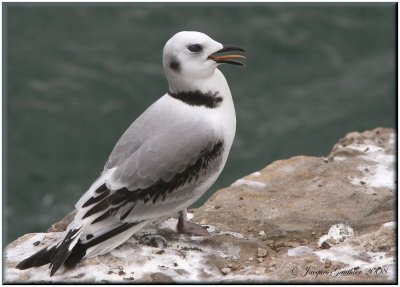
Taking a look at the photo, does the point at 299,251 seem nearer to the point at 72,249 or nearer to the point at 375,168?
the point at 72,249

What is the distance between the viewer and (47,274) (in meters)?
7.48

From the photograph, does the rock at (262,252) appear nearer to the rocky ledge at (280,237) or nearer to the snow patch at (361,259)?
the rocky ledge at (280,237)

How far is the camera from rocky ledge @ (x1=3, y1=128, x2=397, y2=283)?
7469 millimetres

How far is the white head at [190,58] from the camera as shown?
7836mm

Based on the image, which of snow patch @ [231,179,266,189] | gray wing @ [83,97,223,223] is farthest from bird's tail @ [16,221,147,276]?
snow patch @ [231,179,266,189]

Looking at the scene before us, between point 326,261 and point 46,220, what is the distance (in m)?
10.6

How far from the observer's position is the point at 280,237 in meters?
8.52

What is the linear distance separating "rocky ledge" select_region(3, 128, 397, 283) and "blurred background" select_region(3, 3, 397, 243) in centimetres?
709

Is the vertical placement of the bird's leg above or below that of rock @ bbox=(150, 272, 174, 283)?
above

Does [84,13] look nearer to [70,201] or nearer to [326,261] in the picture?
[70,201]

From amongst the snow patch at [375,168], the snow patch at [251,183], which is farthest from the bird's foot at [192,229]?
the snow patch at [375,168]

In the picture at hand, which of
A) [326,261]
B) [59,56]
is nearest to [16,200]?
[59,56]

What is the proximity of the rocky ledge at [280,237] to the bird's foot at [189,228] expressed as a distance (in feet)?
0.23

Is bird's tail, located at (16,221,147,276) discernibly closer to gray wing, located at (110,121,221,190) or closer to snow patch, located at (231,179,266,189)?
gray wing, located at (110,121,221,190)
